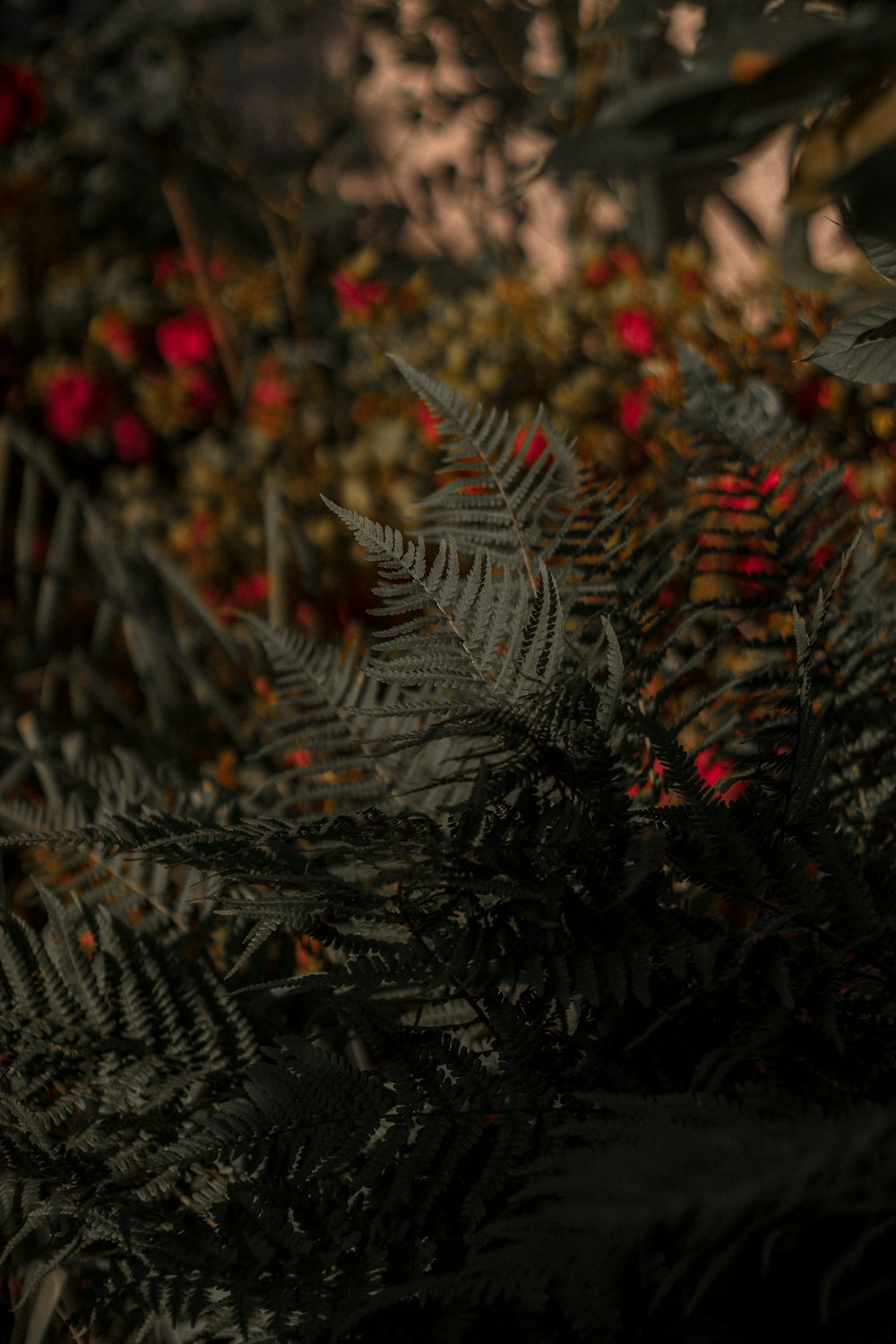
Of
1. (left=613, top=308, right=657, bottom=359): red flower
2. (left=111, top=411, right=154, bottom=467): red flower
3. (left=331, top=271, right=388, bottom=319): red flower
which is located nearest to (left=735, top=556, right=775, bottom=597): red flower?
(left=613, top=308, right=657, bottom=359): red flower

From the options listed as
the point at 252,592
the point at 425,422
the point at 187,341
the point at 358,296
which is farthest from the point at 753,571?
the point at 187,341

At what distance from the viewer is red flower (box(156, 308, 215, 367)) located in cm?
212

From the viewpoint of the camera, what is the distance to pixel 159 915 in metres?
0.80

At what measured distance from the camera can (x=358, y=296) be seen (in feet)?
5.90

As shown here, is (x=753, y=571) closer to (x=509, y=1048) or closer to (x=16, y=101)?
(x=509, y=1048)

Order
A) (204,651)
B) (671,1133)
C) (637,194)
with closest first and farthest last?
(671,1133) < (204,651) < (637,194)

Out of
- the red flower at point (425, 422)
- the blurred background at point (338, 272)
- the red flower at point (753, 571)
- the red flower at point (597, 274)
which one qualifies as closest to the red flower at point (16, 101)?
the blurred background at point (338, 272)

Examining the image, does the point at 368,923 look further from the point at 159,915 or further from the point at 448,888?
the point at 159,915

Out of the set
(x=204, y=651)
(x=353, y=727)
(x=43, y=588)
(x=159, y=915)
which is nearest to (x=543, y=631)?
(x=353, y=727)

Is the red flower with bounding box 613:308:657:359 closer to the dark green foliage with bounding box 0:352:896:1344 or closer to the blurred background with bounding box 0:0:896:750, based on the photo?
the blurred background with bounding box 0:0:896:750

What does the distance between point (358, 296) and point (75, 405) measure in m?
0.71

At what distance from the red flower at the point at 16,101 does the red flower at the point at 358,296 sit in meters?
0.60

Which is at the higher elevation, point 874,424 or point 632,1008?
point 874,424

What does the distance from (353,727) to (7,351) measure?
2.16 meters
